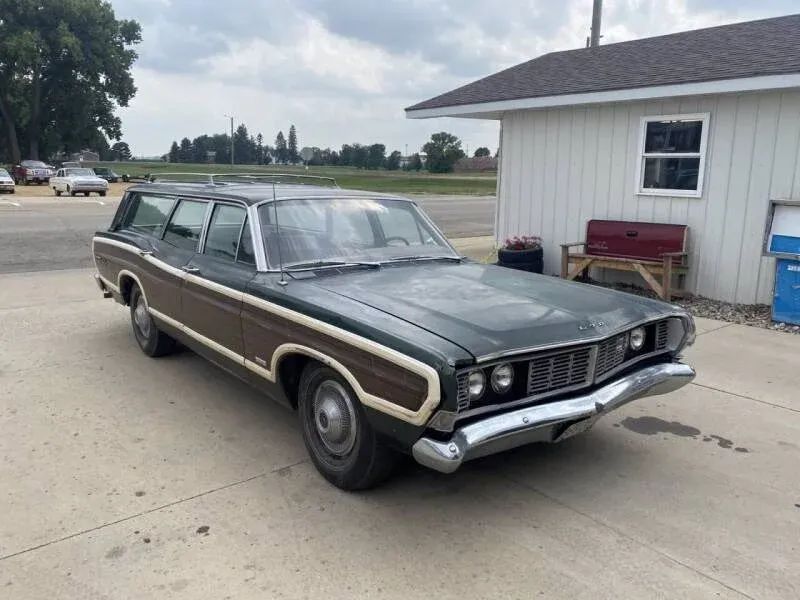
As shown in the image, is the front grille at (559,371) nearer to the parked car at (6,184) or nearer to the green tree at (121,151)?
the parked car at (6,184)

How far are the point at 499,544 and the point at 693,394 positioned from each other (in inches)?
110

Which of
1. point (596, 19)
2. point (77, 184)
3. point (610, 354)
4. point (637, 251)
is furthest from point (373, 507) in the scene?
point (77, 184)

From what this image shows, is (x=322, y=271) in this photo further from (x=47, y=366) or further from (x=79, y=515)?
(x=47, y=366)

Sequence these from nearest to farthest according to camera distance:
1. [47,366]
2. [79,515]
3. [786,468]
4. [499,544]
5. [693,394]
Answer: [499,544], [79,515], [786,468], [693,394], [47,366]

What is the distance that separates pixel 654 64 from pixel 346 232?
6.77 m

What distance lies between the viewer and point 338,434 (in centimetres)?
346

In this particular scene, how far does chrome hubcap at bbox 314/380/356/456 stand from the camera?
11.1ft

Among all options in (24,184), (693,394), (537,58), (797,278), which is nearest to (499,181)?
(537,58)

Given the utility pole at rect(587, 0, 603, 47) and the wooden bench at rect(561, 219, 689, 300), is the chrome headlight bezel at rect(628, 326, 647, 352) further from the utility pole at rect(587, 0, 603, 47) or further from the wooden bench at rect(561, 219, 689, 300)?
the utility pole at rect(587, 0, 603, 47)

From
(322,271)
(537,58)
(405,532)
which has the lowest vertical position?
(405,532)

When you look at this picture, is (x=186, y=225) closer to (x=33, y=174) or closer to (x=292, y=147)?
(x=33, y=174)

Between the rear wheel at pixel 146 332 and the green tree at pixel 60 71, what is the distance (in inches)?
1792

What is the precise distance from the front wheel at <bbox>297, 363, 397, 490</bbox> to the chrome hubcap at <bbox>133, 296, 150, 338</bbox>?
2703 millimetres

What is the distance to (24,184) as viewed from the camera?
39531 millimetres
